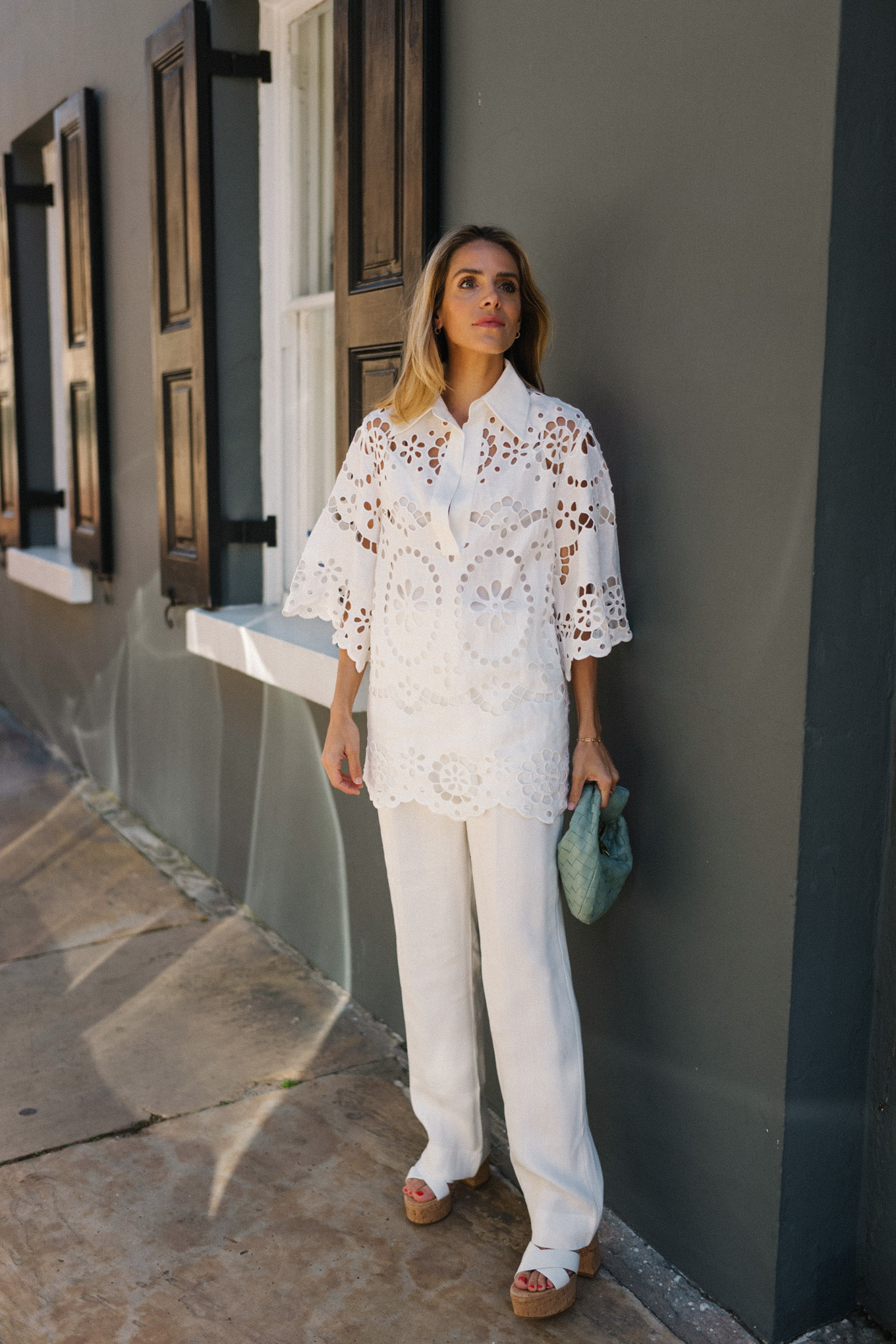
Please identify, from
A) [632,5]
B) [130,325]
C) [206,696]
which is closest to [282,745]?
[206,696]

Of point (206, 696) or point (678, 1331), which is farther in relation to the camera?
point (206, 696)

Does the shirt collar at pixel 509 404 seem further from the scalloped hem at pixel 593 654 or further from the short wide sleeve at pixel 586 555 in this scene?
the scalloped hem at pixel 593 654

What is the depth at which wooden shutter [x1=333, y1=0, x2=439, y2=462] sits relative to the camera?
2.65 meters

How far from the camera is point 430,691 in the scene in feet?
6.95

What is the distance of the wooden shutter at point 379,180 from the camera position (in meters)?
2.65

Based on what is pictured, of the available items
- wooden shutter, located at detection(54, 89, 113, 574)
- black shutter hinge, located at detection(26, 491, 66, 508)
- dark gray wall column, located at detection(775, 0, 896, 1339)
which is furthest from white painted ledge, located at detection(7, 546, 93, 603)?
dark gray wall column, located at detection(775, 0, 896, 1339)

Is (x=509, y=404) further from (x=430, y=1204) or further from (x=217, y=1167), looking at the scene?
(x=217, y=1167)

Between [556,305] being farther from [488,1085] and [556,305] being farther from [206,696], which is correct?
[206,696]

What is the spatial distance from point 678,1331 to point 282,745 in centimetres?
208

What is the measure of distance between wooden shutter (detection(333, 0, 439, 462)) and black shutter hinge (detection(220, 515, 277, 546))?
89 cm

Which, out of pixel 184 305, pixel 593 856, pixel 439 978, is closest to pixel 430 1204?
pixel 439 978

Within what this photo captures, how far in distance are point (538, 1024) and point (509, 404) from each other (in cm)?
110

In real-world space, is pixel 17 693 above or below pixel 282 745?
below

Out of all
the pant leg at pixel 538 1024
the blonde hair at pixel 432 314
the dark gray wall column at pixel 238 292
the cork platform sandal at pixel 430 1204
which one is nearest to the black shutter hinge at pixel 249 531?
the dark gray wall column at pixel 238 292
